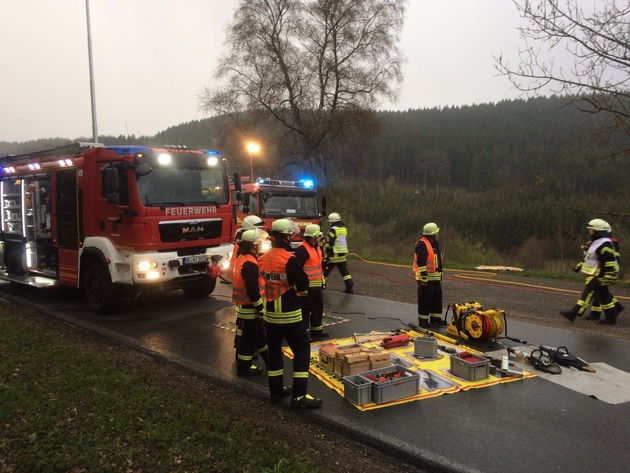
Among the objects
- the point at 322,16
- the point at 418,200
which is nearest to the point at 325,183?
the point at 322,16

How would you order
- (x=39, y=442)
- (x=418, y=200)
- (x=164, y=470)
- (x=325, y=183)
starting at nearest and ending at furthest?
(x=164, y=470)
(x=39, y=442)
(x=325, y=183)
(x=418, y=200)

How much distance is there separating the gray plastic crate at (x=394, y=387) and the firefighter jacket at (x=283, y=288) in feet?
3.45

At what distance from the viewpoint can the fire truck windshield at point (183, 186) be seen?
815cm

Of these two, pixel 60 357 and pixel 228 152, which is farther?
pixel 228 152

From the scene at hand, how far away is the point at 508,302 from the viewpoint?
9.96 metres

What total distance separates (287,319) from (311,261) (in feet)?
6.92

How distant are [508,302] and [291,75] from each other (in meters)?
17.0

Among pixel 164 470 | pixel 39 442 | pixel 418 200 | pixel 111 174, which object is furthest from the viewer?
pixel 418 200

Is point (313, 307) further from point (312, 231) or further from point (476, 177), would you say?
point (476, 177)

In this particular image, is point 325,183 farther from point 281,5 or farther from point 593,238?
point 593,238

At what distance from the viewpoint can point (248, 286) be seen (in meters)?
5.25

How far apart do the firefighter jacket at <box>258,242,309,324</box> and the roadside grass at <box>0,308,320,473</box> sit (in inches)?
42.6

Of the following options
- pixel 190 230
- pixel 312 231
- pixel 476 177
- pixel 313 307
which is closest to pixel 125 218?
pixel 190 230

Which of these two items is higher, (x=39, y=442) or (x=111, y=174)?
(x=111, y=174)
